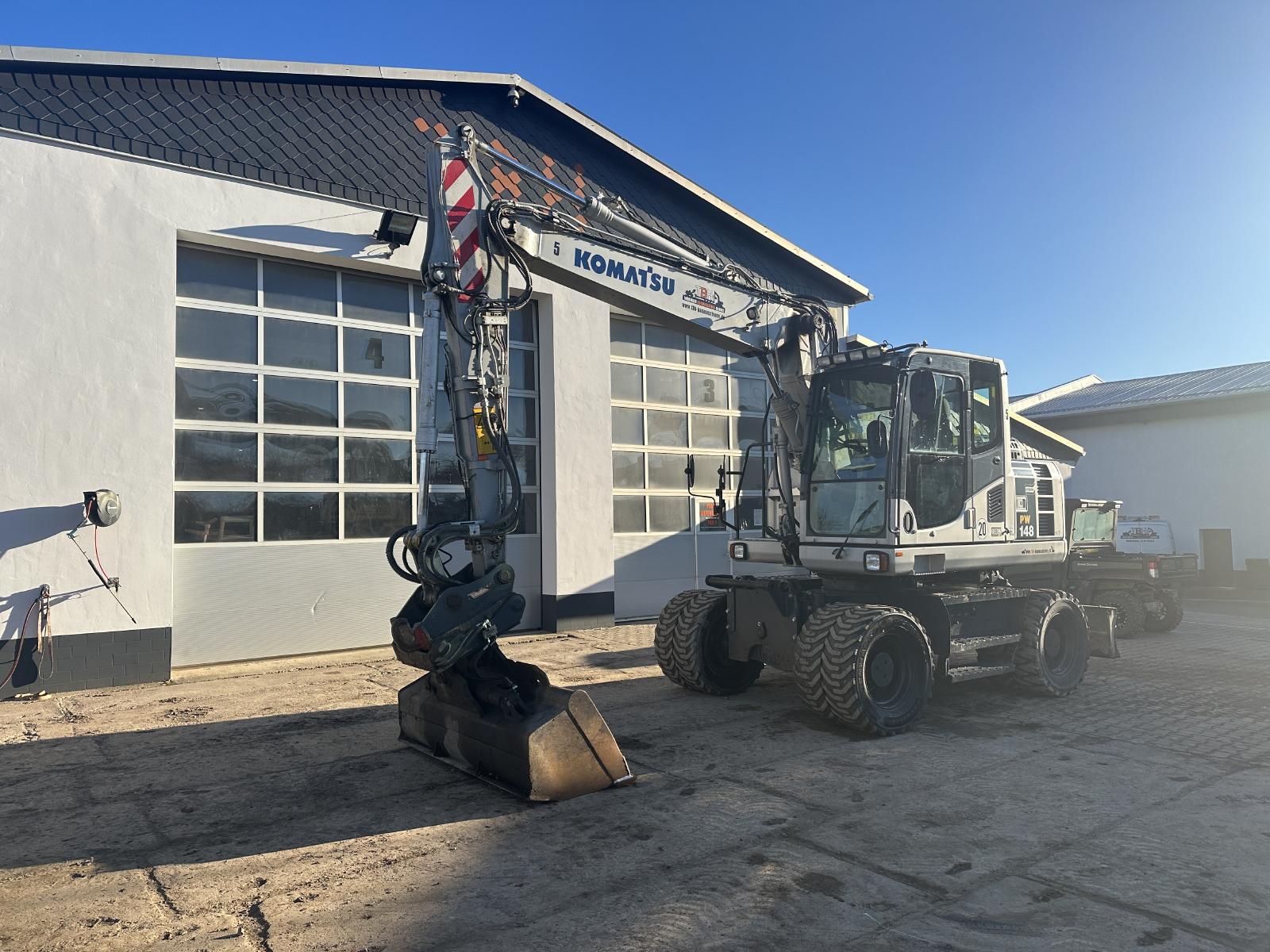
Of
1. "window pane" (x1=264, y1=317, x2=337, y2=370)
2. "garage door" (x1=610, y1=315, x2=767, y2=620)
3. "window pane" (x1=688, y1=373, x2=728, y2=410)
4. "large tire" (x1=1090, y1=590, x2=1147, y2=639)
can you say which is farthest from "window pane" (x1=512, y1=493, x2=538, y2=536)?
"large tire" (x1=1090, y1=590, x2=1147, y2=639)

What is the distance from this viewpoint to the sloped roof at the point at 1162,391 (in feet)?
72.4

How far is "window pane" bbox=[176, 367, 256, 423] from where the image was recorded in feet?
31.7

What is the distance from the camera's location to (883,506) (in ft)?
23.2


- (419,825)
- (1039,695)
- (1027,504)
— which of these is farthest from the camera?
(1027,504)

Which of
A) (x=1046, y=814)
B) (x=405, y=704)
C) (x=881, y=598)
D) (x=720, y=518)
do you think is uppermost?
(x=720, y=518)

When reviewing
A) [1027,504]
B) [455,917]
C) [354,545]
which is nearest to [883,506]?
[1027,504]

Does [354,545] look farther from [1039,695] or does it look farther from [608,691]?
[1039,695]

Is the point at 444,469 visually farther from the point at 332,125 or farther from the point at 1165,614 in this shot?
the point at 1165,614

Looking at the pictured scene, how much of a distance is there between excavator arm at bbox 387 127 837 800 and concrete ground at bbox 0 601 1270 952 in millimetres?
297

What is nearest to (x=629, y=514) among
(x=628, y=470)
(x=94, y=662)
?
(x=628, y=470)

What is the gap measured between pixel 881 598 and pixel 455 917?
15.9ft

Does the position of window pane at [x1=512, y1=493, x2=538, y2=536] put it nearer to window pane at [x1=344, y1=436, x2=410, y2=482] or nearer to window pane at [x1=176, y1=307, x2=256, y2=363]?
window pane at [x1=344, y1=436, x2=410, y2=482]

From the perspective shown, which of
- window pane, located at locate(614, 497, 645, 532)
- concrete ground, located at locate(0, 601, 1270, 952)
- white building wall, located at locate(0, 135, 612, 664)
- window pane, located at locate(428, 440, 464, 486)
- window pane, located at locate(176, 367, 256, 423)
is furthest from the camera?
window pane, located at locate(614, 497, 645, 532)

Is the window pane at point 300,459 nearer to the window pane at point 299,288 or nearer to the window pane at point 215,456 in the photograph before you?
the window pane at point 215,456
